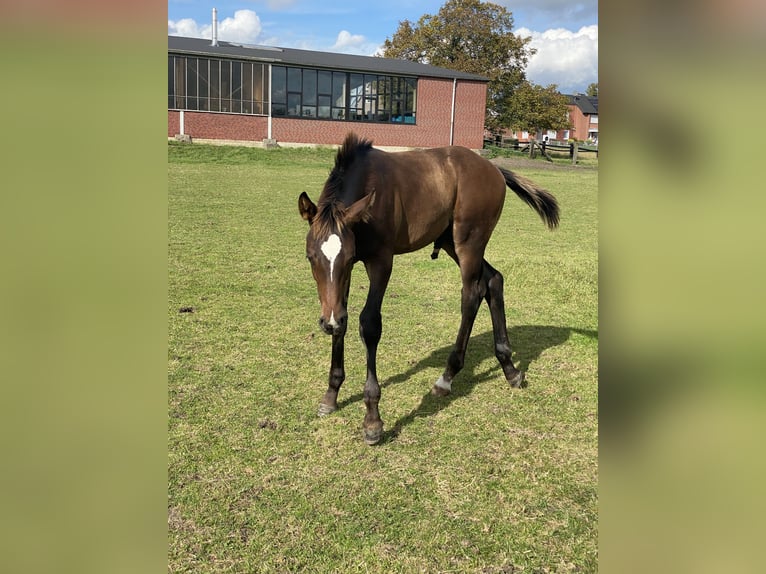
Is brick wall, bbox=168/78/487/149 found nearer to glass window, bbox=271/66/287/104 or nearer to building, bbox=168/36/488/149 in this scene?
building, bbox=168/36/488/149

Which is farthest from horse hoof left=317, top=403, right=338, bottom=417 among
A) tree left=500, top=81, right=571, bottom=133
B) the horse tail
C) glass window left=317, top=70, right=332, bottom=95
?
tree left=500, top=81, right=571, bottom=133

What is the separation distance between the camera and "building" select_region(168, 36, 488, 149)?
35.3 metres

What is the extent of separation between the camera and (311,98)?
125 feet

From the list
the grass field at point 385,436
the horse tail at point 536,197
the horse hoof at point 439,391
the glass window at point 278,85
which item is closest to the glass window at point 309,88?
the glass window at point 278,85

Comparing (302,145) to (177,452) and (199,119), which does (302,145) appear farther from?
(177,452)

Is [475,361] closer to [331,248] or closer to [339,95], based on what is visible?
[331,248]

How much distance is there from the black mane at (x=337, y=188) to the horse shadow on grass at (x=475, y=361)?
5.65 ft

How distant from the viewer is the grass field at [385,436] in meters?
3.25

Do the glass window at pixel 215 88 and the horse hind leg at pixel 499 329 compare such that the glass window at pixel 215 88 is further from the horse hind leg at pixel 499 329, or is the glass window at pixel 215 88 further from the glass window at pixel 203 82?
the horse hind leg at pixel 499 329

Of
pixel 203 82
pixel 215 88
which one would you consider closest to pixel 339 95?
pixel 215 88

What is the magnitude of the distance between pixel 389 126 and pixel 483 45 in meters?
20.9
